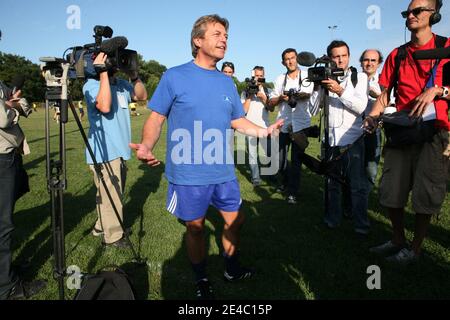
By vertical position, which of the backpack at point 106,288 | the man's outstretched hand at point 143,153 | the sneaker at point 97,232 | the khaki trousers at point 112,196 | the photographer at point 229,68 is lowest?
the sneaker at point 97,232

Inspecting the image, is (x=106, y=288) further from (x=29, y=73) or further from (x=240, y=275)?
(x=29, y=73)

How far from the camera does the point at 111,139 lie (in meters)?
3.93

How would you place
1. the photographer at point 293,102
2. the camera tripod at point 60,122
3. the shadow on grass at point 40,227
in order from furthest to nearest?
the photographer at point 293,102, the shadow on grass at point 40,227, the camera tripod at point 60,122

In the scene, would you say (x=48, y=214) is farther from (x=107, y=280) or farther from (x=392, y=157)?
(x=392, y=157)

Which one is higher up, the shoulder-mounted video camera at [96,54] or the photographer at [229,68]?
the photographer at [229,68]

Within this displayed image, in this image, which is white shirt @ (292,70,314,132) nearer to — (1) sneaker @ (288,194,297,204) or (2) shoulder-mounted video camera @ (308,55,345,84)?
(1) sneaker @ (288,194,297,204)

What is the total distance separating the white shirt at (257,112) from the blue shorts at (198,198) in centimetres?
412

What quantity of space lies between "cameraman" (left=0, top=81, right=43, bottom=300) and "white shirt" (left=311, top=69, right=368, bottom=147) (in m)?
3.72

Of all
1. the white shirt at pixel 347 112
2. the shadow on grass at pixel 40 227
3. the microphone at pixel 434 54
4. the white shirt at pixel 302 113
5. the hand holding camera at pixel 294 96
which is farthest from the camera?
the white shirt at pixel 302 113

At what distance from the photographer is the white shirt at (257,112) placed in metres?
7.01

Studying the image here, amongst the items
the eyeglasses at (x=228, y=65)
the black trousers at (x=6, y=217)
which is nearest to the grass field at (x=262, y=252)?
the black trousers at (x=6, y=217)

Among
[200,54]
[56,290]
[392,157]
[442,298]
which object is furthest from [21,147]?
[442,298]

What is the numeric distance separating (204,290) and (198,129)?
155cm

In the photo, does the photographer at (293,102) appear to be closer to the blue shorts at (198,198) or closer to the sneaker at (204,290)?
the blue shorts at (198,198)
